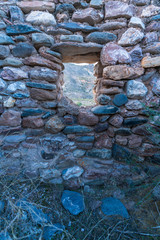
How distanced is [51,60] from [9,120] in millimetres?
831

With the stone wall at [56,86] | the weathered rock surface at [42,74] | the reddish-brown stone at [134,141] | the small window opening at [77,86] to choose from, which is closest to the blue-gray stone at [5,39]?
the stone wall at [56,86]

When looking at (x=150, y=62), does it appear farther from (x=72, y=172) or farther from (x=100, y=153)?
(x=72, y=172)

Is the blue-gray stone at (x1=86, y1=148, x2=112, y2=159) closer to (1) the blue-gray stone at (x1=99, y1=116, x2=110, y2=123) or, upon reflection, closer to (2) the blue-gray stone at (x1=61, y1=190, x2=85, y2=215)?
(1) the blue-gray stone at (x1=99, y1=116, x2=110, y2=123)

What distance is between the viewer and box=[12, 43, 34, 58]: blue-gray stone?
1.51 meters

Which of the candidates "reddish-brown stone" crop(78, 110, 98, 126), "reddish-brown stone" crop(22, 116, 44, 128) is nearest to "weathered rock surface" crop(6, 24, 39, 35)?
"reddish-brown stone" crop(22, 116, 44, 128)

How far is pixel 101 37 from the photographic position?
154 cm

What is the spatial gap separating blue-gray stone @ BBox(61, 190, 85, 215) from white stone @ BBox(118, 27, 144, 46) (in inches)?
70.9

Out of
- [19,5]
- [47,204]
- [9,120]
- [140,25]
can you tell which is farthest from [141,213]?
[19,5]

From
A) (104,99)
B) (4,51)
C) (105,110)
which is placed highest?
(4,51)

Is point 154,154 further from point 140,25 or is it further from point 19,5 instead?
point 19,5

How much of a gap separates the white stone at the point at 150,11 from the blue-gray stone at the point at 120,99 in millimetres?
973

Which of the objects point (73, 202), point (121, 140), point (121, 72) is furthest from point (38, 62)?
point (73, 202)

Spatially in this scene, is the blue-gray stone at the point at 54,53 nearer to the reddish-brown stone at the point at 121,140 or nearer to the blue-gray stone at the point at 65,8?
the blue-gray stone at the point at 65,8

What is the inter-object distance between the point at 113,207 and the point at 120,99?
1.16m
